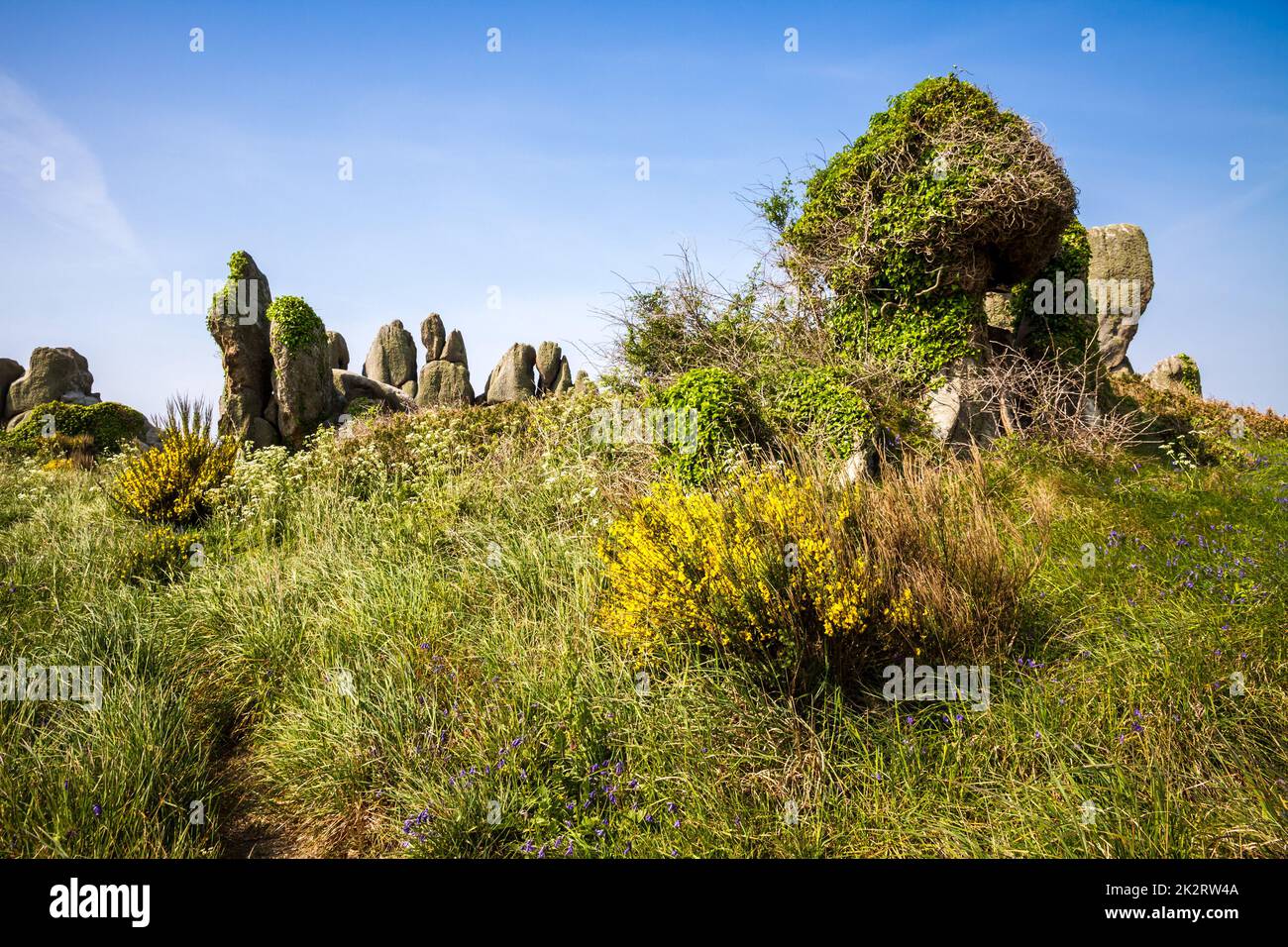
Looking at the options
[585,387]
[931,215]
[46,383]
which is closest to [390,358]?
[46,383]

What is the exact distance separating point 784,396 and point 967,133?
4.74 meters

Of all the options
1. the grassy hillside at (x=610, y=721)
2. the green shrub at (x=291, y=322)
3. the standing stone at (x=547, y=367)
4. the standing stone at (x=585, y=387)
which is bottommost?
the grassy hillside at (x=610, y=721)

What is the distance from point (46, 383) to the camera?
24.1 m

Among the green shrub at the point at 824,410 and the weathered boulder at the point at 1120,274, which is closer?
the green shrub at the point at 824,410

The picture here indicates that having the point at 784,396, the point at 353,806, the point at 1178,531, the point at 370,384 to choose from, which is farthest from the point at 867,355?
the point at 370,384

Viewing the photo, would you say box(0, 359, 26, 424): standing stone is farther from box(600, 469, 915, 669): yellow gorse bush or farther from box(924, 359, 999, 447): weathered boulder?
box(924, 359, 999, 447): weathered boulder

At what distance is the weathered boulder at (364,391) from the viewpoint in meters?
23.6

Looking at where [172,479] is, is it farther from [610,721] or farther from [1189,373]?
[1189,373]

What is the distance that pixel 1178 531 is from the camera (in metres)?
5.30

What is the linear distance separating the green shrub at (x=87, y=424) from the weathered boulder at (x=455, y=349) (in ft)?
37.7

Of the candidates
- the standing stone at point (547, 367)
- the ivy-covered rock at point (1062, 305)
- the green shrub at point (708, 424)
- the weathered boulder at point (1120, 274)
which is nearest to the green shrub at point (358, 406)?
the standing stone at point (547, 367)

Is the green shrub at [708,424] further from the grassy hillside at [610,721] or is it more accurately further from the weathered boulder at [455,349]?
the weathered boulder at [455,349]

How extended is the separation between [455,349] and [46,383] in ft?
47.6

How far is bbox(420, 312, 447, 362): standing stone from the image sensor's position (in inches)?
1155
